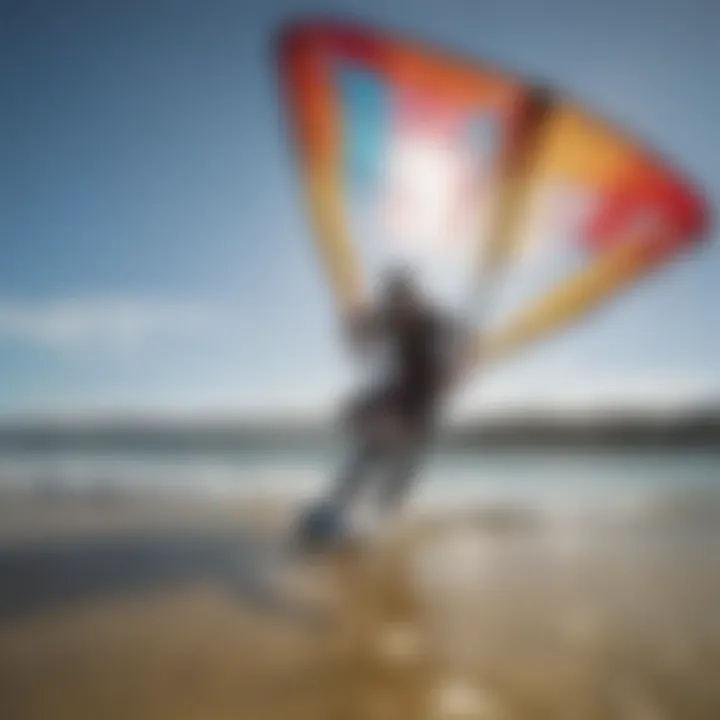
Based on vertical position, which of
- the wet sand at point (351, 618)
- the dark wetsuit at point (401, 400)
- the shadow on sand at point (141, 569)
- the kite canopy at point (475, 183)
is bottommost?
the wet sand at point (351, 618)

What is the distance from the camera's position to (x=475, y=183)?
5.37 ft

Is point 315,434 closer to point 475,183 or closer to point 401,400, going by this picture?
point 401,400

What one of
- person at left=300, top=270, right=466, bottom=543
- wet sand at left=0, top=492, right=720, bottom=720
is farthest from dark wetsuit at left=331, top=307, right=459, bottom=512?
wet sand at left=0, top=492, right=720, bottom=720

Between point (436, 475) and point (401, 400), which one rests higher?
point (401, 400)

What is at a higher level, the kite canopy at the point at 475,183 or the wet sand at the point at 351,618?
the kite canopy at the point at 475,183

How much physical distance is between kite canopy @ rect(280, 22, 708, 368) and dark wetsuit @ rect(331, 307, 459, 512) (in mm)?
71

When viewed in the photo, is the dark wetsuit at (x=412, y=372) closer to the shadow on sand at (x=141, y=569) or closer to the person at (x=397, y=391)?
the person at (x=397, y=391)

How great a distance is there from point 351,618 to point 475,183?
830mm

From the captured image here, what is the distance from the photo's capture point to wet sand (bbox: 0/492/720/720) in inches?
56.5

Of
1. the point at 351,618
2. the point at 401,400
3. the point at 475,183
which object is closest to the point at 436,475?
the point at 401,400

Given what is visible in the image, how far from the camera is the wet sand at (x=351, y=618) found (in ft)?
4.71

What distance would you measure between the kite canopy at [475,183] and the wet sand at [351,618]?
0.43m

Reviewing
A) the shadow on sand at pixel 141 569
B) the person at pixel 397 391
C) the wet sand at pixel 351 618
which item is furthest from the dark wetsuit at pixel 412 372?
the shadow on sand at pixel 141 569

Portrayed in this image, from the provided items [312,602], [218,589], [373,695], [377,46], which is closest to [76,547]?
[218,589]
